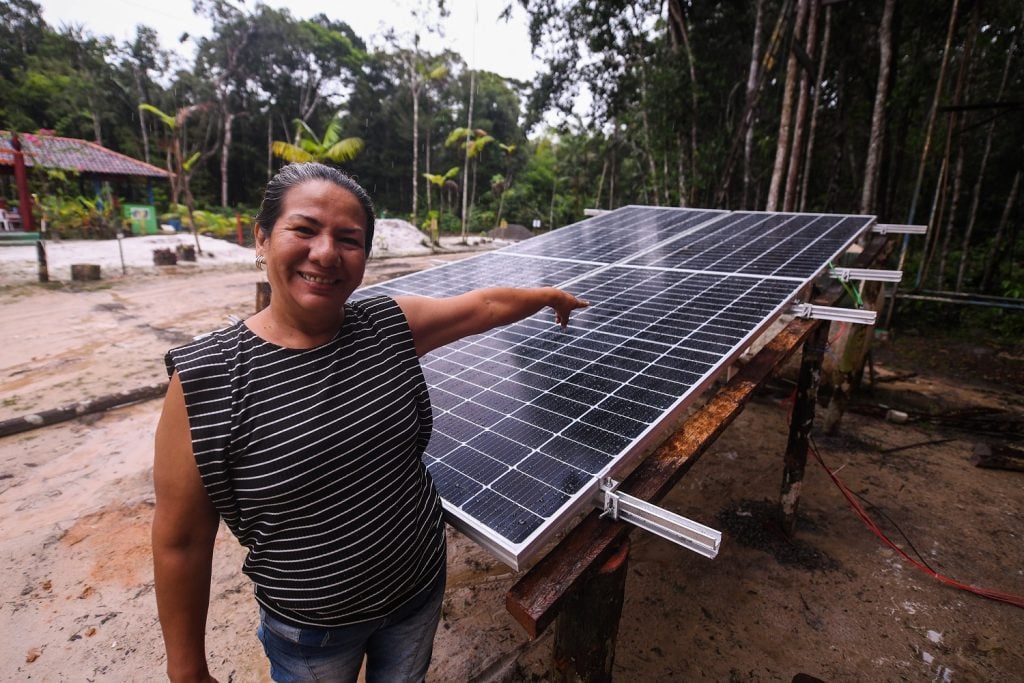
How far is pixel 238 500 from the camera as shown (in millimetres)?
1469

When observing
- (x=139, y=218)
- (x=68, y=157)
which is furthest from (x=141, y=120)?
(x=139, y=218)

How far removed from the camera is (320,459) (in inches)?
59.3

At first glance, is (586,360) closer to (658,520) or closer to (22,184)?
(658,520)

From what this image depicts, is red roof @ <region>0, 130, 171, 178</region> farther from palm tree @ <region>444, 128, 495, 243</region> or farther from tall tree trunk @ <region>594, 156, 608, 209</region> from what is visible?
tall tree trunk @ <region>594, 156, 608, 209</region>

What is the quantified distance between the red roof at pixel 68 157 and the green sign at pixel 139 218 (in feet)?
6.49

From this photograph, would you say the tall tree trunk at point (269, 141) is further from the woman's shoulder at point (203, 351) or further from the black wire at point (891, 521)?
the woman's shoulder at point (203, 351)

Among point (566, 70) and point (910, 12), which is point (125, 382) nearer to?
point (566, 70)

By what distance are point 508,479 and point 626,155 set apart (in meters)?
30.4

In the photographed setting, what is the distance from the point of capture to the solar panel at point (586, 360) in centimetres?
198

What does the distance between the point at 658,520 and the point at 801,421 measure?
13.3 ft

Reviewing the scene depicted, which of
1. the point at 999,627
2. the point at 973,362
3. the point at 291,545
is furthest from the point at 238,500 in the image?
the point at 973,362

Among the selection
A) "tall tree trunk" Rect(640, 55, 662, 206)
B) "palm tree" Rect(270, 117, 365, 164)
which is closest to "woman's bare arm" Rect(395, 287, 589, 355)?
"tall tree trunk" Rect(640, 55, 662, 206)

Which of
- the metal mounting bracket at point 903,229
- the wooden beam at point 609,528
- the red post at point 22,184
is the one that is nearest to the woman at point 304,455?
the wooden beam at point 609,528

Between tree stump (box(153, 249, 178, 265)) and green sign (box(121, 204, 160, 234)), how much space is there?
25.8 feet
